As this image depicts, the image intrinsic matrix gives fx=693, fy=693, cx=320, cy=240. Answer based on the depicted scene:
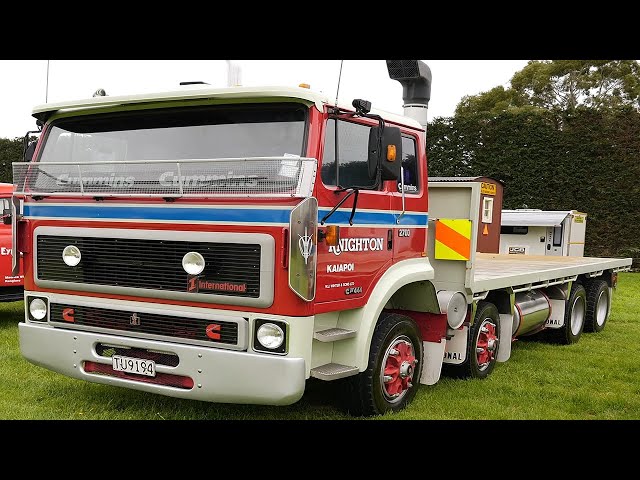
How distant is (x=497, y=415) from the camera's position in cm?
555

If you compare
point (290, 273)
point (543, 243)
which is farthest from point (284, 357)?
point (543, 243)

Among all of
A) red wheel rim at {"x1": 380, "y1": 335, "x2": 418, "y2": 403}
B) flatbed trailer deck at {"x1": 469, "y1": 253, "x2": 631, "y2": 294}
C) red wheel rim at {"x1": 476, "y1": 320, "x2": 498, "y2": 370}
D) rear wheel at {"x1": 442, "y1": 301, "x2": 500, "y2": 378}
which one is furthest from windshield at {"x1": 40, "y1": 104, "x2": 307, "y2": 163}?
red wheel rim at {"x1": 476, "y1": 320, "x2": 498, "y2": 370}

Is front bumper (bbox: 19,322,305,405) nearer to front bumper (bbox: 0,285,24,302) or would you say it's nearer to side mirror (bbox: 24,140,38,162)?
side mirror (bbox: 24,140,38,162)

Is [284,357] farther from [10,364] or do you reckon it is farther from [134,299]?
[10,364]

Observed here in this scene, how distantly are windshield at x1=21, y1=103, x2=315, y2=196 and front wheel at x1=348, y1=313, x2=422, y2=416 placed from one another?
151 cm

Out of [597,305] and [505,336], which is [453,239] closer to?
[505,336]

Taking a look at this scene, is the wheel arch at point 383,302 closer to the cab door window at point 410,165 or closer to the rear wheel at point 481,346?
the cab door window at point 410,165

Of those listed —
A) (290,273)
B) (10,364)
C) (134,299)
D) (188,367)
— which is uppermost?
(290,273)

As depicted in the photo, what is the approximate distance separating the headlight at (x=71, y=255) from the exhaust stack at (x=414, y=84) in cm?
351

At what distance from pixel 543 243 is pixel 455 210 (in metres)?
7.89

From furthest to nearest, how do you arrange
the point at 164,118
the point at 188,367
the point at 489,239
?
the point at 489,239
the point at 164,118
the point at 188,367

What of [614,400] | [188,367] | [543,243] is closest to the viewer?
[188,367]

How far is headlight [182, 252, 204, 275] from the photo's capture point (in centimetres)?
444

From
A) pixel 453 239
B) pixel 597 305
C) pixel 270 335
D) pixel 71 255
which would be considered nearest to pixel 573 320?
pixel 597 305
